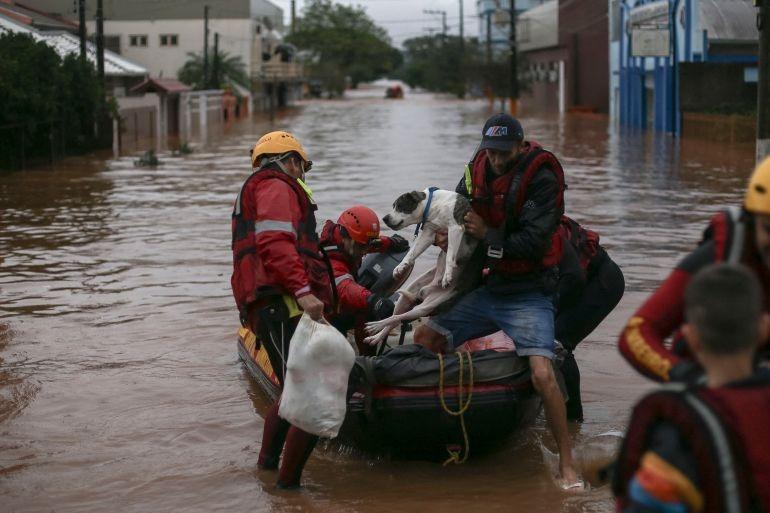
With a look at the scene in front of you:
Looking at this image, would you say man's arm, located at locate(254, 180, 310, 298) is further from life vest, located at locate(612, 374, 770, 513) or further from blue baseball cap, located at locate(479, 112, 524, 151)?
life vest, located at locate(612, 374, 770, 513)

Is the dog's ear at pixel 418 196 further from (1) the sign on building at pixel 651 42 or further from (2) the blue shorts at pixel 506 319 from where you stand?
(1) the sign on building at pixel 651 42

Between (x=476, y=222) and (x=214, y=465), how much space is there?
2.13 meters

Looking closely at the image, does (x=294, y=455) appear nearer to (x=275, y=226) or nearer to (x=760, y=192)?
(x=275, y=226)

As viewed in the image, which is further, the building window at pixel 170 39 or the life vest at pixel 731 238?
the building window at pixel 170 39

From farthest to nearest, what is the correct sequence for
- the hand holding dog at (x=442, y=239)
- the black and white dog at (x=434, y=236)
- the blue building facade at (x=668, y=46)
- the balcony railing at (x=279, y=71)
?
the balcony railing at (x=279, y=71) → the blue building facade at (x=668, y=46) → the hand holding dog at (x=442, y=239) → the black and white dog at (x=434, y=236)

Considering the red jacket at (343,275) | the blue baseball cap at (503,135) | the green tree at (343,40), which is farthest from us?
the green tree at (343,40)

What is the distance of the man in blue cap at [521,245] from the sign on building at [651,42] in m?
38.1

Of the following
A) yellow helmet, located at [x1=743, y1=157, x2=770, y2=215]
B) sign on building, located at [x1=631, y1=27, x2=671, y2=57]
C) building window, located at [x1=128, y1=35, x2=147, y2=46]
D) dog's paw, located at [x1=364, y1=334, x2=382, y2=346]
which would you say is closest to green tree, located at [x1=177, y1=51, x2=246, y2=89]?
building window, located at [x1=128, y1=35, x2=147, y2=46]

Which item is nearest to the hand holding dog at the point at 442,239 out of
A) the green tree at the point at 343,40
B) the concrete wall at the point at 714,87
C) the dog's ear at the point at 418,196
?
the dog's ear at the point at 418,196

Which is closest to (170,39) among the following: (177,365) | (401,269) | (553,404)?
(177,365)

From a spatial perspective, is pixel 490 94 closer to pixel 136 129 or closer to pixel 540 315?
pixel 136 129

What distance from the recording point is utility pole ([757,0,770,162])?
13.0 meters

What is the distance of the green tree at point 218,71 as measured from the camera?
251 ft

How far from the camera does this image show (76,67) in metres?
33.2
